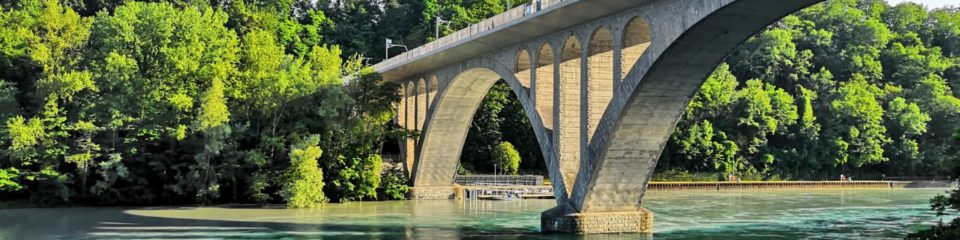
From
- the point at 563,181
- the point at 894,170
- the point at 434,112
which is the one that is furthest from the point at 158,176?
the point at 894,170

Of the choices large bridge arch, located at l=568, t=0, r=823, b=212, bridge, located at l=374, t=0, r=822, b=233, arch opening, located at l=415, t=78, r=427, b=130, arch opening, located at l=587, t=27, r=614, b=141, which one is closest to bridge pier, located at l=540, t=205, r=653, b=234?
bridge, located at l=374, t=0, r=822, b=233

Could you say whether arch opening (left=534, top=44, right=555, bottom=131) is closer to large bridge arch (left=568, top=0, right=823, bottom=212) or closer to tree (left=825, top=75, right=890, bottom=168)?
large bridge arch (left=568, top=0, right=823, bottom=212)

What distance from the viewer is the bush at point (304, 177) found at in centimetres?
4456

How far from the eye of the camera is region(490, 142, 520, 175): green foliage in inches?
2591

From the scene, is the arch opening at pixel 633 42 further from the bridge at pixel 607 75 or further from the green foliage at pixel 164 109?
the green foliage at pixel 164 109

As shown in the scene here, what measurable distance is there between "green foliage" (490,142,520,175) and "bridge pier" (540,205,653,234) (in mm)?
32034

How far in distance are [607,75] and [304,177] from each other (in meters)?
18.6

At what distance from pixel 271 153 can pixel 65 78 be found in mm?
10434

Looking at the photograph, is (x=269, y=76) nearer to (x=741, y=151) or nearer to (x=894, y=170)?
(x=741, y=151)

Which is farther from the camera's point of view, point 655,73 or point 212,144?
point 212,144

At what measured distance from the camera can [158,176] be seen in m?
48.9

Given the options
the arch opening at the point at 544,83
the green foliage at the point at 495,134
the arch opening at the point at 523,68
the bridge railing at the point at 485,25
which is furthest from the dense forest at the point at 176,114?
the green foliage at the point at 495,134

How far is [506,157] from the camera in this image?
6600 centimetres

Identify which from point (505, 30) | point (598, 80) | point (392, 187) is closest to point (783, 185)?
point (392, 187)
